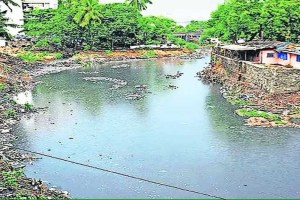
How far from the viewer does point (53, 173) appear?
15672mm

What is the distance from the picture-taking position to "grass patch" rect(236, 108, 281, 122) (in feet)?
72.3

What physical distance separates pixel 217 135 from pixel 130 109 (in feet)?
24.4

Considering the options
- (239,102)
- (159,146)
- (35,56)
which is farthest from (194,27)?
(159,146)

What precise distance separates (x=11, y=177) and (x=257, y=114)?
14.1 metres

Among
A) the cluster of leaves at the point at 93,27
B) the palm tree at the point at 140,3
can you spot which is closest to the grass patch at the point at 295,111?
the cluster of leaves at the point at 93,27

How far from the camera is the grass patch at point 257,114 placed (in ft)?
72.3

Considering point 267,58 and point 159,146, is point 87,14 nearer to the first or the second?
point 267,58

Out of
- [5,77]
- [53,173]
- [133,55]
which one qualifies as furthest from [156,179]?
[133,55]

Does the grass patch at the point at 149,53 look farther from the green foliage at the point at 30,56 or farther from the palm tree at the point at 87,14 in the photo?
the green foliage at the point at 30,56

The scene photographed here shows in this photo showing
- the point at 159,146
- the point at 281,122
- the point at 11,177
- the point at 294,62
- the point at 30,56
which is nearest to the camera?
the point at 11,177

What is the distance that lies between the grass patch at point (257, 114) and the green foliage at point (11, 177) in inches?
518

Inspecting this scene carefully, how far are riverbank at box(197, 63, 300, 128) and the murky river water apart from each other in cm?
78

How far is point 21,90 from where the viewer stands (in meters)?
31.9

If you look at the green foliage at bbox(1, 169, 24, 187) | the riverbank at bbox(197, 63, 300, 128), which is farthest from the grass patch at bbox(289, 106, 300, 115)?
the green foliage at bbox(1, 169, 24, 187)
